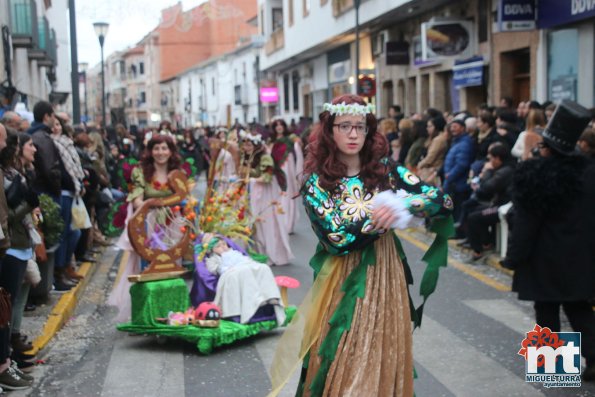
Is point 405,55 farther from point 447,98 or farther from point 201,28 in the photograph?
point 201,28

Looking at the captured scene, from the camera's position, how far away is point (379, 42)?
95.8ft

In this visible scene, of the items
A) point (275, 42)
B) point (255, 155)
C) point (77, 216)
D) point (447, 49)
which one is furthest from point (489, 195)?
point (275, 42)

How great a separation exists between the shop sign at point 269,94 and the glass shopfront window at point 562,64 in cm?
3225

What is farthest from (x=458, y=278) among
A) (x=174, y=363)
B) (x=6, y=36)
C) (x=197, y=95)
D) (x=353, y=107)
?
(x=197, y=95)

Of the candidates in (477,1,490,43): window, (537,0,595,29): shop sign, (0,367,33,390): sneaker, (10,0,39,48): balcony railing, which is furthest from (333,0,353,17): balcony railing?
(0,367,33,390): sneaker

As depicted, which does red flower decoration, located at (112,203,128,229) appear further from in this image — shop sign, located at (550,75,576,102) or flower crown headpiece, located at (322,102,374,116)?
shop sign, located at (550,75,576,102)

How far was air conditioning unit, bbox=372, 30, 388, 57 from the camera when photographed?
2870cm

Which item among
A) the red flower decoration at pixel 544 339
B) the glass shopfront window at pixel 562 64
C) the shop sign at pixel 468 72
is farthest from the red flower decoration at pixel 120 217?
the shop sign at pixel 468 72

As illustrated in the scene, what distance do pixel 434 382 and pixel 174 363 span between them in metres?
2.13

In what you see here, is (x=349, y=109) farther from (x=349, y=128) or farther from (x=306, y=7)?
(x=306, y=7)

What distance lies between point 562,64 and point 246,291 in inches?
462

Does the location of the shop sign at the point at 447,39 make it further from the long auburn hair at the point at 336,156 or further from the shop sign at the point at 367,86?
the long auburn hair at the point at 336,156

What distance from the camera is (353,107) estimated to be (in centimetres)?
488

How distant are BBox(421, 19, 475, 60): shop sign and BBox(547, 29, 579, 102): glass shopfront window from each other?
3.70 metres
